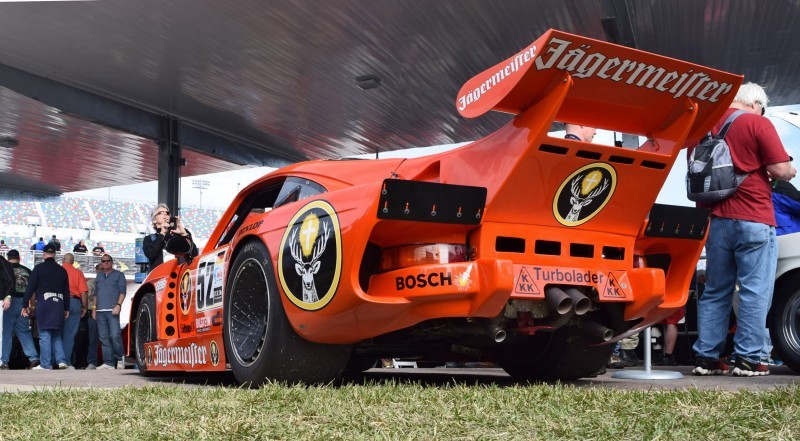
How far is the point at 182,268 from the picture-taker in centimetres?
558

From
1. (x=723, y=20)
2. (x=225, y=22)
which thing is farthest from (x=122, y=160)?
(x=723, y=20)

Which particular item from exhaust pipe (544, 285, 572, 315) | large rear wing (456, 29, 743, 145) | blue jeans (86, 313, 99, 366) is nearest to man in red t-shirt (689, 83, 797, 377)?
large rear wing (456, 29, 743, 145)

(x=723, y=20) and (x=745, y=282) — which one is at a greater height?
(x=723, y=20)

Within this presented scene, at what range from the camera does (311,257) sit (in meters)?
3.91

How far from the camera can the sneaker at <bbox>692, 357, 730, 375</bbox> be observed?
17.9 feet

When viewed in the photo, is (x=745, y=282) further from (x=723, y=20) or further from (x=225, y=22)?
(x=225, y=22)

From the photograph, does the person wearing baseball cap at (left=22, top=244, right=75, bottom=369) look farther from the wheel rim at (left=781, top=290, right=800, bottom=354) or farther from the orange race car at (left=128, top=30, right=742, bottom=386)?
the wheel rim at (left=781, top=290, right=800, bottom=354)

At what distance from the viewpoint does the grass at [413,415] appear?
89.0 inches

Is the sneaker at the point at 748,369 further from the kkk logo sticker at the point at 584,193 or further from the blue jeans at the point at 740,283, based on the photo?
the kkk logo sticker at the point at 584,193

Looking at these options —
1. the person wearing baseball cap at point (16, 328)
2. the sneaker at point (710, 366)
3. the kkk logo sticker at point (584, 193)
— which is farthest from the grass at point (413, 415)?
the person wearing baseball cap at point (16, 328)

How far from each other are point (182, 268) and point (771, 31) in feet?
30.5

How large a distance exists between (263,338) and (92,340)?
9.42 meters

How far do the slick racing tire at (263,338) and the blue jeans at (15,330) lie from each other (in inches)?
337

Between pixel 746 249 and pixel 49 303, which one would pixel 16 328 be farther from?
pixel 746 249
